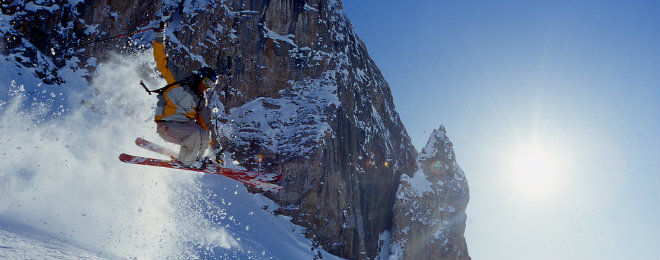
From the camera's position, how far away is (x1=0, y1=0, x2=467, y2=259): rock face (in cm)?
2447

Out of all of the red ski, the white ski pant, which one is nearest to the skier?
the white ski pant

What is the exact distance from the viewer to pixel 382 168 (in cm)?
3488

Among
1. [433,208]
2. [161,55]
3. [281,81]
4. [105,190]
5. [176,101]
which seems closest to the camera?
[161,55]

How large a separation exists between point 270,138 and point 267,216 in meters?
6.39

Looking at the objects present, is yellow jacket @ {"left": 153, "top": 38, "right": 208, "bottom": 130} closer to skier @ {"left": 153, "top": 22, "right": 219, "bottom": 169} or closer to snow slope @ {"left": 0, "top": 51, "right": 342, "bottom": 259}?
skier @ {"left": 153, "top": 22, "right": 219, "bottom": 169}

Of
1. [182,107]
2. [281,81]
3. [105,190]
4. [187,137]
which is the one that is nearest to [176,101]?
[182,107]

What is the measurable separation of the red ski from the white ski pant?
39.4 inches

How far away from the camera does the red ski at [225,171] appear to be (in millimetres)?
8641

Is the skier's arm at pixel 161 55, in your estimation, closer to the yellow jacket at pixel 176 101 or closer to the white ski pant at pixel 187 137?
the yellow jacket at pixel 176 101

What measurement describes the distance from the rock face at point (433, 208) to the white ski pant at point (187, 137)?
88.6ft

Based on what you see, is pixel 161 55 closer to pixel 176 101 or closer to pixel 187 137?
pixel 176 101

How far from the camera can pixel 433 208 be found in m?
35.9

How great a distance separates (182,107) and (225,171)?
2.66m

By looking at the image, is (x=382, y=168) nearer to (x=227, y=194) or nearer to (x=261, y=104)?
(x=261, y=104)
